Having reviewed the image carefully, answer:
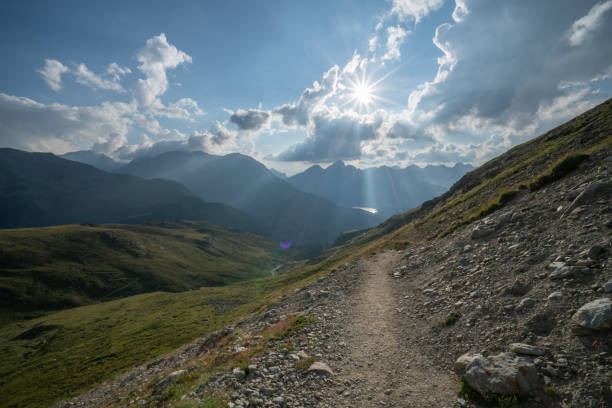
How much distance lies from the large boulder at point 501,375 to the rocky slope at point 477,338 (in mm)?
30

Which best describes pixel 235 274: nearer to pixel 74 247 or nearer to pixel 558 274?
pixel 74 247

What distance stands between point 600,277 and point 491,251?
27.1 feet

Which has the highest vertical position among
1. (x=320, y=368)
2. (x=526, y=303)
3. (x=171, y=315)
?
(x=526, y=303)

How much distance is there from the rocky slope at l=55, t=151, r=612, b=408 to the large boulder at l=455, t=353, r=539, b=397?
30mm

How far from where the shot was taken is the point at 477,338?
34.0 ft

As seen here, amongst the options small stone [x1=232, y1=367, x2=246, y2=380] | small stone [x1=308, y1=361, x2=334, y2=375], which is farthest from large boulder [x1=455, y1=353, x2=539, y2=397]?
small stone [x1=232, y1=367, x2=246, y2=380]

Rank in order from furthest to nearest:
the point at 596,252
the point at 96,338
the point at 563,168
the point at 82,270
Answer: the point at 82,270 < the point at 96,338 < the point at 563,168 < the point at 596,252

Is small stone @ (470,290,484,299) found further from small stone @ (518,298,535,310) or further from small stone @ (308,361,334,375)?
small stone @ (308,361,334,375)

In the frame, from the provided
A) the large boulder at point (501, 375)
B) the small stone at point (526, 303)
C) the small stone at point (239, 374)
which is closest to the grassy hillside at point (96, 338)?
the small stone at point (239, 374)

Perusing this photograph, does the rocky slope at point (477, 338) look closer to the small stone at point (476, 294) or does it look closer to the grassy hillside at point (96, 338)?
the small stone at point (476, 294)

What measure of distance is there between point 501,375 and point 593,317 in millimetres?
3312

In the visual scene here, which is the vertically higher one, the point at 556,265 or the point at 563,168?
the point at 563,168

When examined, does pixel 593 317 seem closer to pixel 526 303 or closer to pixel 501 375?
pixel 526 303

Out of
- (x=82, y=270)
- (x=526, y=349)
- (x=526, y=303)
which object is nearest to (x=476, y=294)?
(x=526, y=303)
